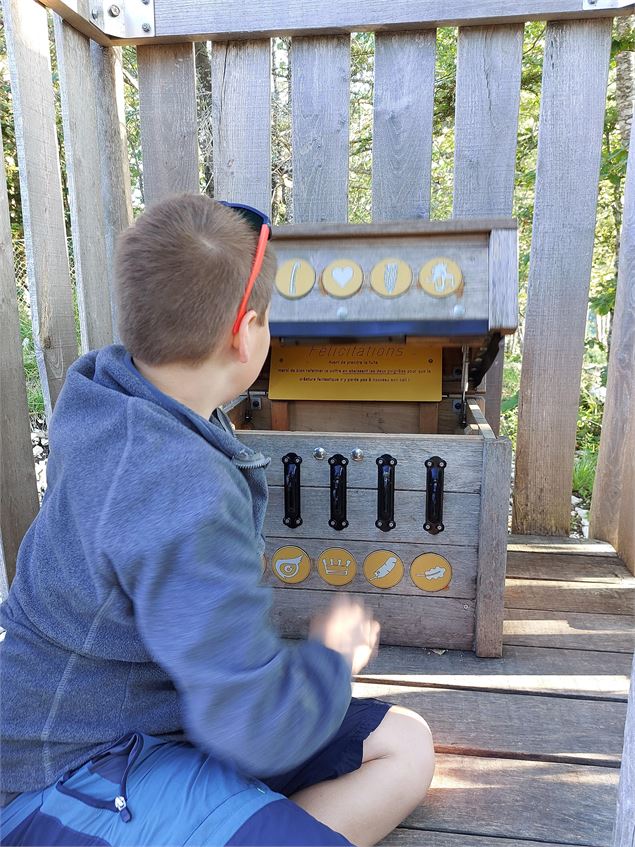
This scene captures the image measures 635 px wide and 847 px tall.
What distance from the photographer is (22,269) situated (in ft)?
18.7

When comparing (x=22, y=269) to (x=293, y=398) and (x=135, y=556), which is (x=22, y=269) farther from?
(x=135, y=556)

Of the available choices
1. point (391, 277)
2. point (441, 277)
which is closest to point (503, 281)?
point (441, 277)

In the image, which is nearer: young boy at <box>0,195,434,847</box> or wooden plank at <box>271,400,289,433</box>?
young boy at <box>0,195,434,847</box>

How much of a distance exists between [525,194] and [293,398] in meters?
7.38

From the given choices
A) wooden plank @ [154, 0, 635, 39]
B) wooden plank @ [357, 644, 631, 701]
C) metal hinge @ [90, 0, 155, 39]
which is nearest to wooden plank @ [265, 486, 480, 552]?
wooden plank @ [357, 644, 631, 701]

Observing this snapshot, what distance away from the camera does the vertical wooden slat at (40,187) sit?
167cm

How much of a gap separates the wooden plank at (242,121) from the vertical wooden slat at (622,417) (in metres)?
1.16

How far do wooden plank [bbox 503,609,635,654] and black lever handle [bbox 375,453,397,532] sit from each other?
0.48 meters

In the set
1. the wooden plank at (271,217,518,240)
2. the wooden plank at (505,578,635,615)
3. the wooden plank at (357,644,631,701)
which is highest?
the wooden plank at (271,217,518,240)

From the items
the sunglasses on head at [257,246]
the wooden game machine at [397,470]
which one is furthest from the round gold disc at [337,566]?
the sunglasses on head at [257,246]

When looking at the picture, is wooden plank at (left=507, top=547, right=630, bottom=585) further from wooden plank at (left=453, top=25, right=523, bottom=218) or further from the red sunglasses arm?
the red sunglasses arm

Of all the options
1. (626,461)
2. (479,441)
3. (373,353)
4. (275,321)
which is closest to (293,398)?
(373,353)

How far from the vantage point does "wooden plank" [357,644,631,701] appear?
60.9 inches

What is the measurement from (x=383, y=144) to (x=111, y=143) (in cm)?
89
